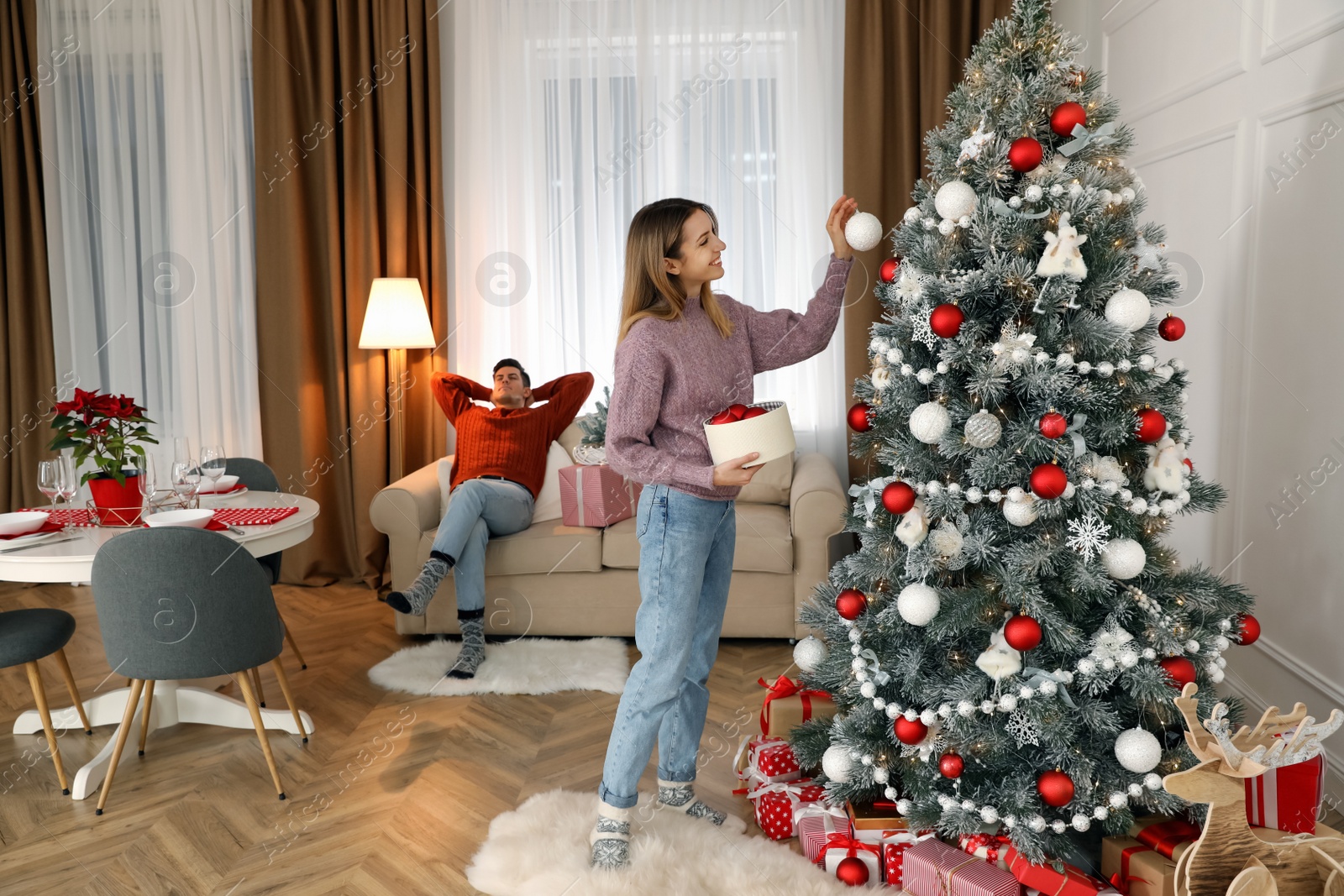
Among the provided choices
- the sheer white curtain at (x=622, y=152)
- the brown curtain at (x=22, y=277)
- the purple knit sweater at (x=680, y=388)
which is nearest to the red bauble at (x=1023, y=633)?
the purple knit sweater at (x=680, y=388)

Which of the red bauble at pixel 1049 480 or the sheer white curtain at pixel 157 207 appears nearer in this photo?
the red bauble at pixel 1049 480

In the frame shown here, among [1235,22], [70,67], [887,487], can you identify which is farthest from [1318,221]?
[70,67]

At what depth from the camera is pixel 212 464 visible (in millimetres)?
2922

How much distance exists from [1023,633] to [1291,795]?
2.02 ft

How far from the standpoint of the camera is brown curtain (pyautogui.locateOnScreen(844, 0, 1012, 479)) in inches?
161

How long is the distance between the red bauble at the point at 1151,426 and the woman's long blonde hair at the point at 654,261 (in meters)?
0.90

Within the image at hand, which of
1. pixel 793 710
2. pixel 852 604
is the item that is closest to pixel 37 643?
pixel 793 710

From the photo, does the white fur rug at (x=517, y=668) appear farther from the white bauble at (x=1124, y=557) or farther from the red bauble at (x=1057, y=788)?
the white bauble at (x=1124, y=557)

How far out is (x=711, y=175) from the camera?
4359 millimetres

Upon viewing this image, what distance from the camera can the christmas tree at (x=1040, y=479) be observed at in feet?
5.76

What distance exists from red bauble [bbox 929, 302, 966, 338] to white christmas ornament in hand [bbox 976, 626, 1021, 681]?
0.60 metres

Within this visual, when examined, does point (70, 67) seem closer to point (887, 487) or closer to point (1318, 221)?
point (887, 487)

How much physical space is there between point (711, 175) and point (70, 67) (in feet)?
10.1

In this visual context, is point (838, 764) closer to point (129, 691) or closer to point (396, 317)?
point (129, 691)
